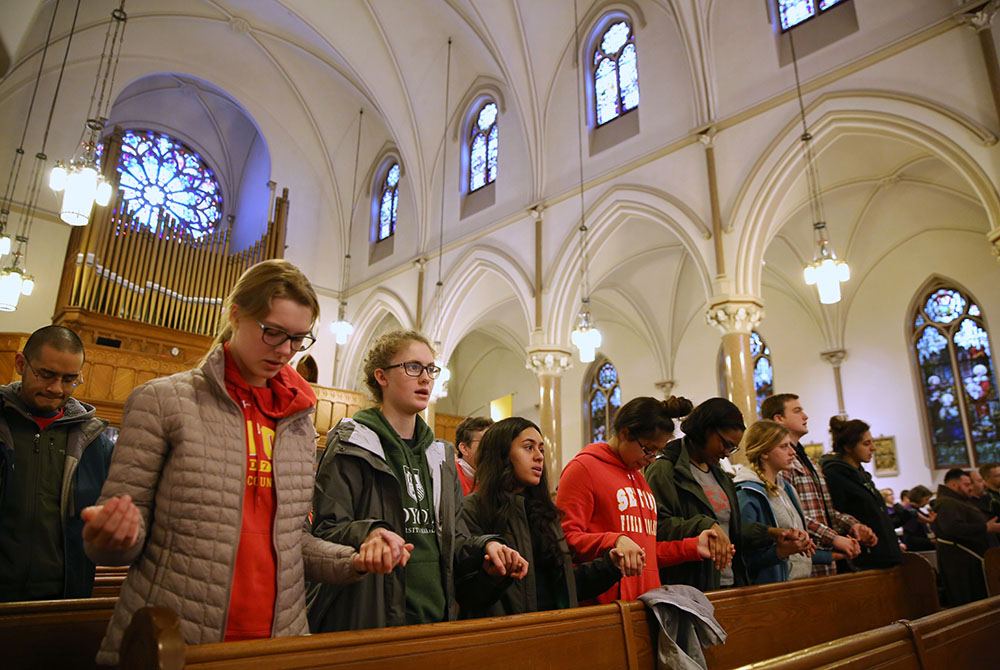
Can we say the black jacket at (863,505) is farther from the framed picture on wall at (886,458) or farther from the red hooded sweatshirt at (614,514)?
the framed picture on wall at (886,458)

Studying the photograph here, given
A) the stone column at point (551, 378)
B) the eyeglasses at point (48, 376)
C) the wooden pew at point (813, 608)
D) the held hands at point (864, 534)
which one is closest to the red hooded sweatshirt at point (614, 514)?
the wooden pew at point (813, 608)

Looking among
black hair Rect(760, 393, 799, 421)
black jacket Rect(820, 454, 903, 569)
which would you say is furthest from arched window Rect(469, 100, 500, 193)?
black jacket Rect(820, 454, 903, 569)

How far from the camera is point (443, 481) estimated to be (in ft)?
6.46

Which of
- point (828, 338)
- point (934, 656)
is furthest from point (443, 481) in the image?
point (828, 338)

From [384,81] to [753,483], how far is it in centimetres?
1197

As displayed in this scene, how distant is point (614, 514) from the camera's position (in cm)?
248

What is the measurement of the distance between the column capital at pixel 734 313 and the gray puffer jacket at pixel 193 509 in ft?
24.2

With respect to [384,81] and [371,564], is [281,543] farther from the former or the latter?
[384,81]

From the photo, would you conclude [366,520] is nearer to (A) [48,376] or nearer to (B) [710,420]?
(A) [48,376]

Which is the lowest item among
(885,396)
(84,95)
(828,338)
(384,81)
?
(885,396)

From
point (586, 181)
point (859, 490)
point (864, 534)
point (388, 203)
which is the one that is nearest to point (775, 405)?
point (859, 490)

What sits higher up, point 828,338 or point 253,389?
point 828,338

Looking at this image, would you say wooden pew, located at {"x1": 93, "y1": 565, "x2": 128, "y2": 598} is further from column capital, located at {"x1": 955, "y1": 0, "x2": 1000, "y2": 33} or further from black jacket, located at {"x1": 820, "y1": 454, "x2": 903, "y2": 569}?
column capital, located at {"x1": 955, "y1": 0, "x2": 1000, "y2": 33}

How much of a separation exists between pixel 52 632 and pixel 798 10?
32.3 feet
